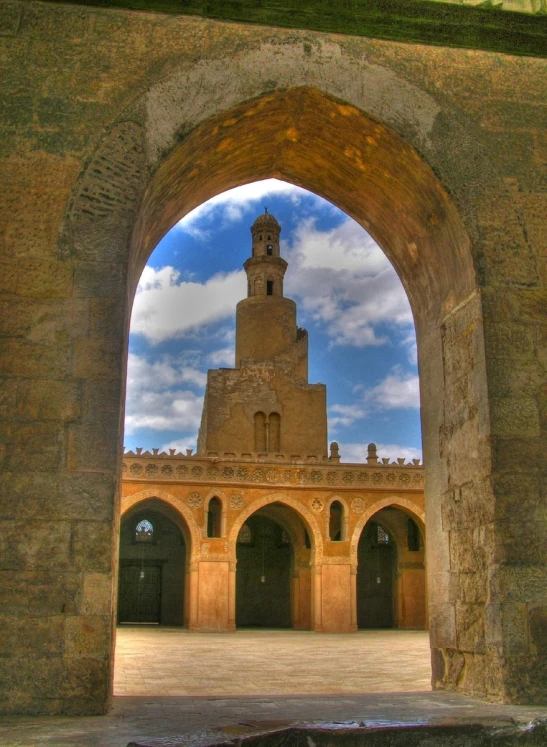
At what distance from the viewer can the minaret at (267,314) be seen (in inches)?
1371

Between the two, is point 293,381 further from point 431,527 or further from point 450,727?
point 450,727

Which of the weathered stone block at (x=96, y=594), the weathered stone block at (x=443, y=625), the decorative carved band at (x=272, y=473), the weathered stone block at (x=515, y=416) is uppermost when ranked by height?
the decorative carved band at (x=272, y=473)

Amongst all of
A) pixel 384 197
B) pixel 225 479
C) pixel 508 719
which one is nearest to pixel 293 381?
pixel 225 479

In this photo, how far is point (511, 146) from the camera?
5.69m

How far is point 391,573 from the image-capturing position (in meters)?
28.1

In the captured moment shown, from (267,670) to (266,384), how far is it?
77.2 ft

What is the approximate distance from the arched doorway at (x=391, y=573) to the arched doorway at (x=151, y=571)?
6.71 m

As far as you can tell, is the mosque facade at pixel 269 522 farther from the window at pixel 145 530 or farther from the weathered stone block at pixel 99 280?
the weathered stone block at pixel 99 280

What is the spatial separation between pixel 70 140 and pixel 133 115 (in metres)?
0.45

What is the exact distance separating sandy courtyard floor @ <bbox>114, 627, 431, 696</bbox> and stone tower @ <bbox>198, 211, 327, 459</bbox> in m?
16.3

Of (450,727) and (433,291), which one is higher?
(433,291)

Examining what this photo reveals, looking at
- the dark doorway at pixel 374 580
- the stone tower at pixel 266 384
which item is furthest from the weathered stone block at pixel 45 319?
the stone tower at pixel 266 384

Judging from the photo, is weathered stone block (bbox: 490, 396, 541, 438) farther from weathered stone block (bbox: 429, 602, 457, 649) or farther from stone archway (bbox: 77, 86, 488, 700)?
weathered stone block (bbox: 429, 602, 457, 649)

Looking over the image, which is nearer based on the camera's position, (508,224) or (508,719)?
(508,719)
